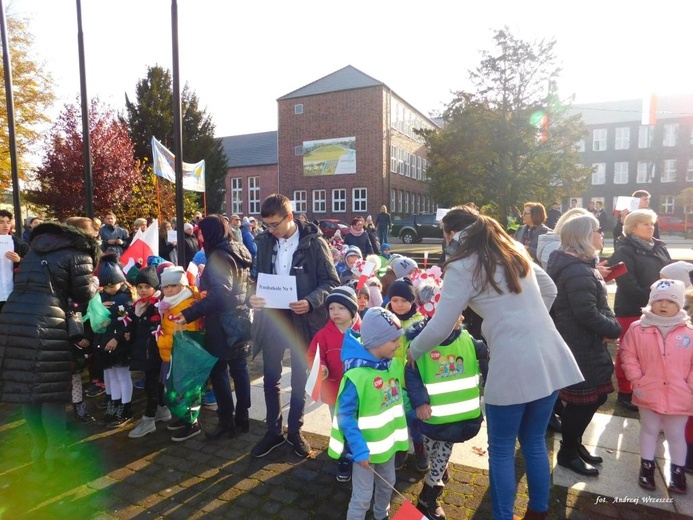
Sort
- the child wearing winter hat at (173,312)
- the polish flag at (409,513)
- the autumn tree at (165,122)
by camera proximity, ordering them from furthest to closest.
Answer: the autumn tree at (165,122)
the child wearing winter hat at (173,312)
the polish flag at (409,513)

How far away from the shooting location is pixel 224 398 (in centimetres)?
407

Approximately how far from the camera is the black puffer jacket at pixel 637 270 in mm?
4414

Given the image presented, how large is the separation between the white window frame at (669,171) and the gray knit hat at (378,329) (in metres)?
59.9

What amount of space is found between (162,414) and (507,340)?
364 cm

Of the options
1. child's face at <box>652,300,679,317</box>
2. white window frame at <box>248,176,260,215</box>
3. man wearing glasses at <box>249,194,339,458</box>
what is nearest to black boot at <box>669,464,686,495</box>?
child's face at <box>652,300,679,317</box>

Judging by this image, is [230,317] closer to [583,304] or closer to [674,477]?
[583,304]

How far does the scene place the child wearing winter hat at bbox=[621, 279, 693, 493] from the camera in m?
3.16

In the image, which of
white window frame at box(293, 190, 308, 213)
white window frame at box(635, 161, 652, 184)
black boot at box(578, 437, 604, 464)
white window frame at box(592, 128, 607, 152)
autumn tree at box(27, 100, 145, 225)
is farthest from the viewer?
white window frame at box(592, 128, 607, 152)

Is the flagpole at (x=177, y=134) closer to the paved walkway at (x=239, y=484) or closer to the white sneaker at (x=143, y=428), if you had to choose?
the white sneaker at (x=143, y=428)

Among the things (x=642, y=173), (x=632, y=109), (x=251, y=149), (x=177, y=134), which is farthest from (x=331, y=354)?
(x=632, y=109)

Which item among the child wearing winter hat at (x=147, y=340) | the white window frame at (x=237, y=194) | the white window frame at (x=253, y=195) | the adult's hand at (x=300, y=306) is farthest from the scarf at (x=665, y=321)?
the white window frame at (x=237, y=194)

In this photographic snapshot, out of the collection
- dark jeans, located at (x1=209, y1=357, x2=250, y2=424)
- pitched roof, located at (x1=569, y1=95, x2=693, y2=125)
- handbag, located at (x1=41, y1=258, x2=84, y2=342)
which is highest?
pitched roof, located at (x1=569, y1=95, x2=693, y2=125)

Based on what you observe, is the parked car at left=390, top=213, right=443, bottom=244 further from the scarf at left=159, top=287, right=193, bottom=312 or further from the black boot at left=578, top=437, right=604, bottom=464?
the scarf at left=159, top=287, right=193, bottom=312

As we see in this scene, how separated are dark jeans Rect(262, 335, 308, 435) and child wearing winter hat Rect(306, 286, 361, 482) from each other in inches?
11.4
